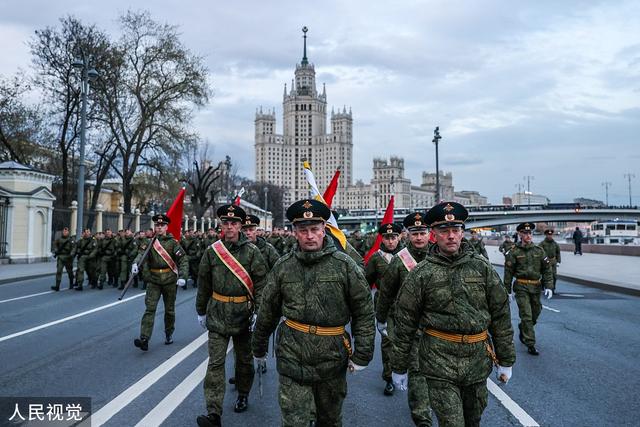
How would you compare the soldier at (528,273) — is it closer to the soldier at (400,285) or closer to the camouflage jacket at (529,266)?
the camouflage jacket at (529,266)

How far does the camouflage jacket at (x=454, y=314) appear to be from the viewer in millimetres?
3289

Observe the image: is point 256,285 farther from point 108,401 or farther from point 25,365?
point 25,365

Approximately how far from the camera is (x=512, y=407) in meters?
4.82

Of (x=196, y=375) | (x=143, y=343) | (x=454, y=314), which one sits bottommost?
(x=196, y=375)

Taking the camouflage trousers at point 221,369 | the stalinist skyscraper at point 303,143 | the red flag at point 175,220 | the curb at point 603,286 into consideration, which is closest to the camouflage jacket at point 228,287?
the camouflage trousers at point 221,369

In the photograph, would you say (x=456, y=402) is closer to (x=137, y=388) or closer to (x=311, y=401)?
(x=311, y=401)

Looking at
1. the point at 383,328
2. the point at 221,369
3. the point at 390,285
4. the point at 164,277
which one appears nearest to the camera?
the point at 221,369

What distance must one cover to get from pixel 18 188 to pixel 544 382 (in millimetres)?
24432

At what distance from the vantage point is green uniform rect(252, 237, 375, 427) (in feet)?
11.0

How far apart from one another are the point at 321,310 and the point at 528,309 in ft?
17.4

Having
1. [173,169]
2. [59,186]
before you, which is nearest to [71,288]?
[173,169]

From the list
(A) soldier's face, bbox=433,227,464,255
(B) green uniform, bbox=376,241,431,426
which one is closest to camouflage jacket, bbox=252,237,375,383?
(B) green uniform, bbox=376,241,431,426

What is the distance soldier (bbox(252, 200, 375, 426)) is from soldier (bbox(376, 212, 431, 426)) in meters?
0.86

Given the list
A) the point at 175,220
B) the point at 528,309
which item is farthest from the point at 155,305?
the point at 528,309
